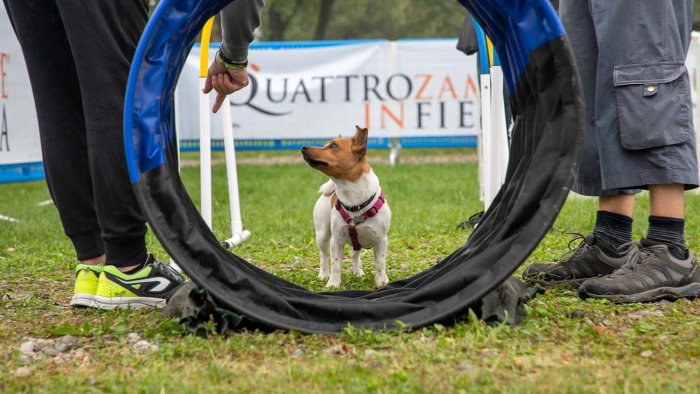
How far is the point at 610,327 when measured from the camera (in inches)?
115

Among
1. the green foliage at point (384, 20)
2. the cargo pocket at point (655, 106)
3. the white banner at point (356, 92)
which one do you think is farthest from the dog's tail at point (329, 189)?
the green foliage at point (384, 20)

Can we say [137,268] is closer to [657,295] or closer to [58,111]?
[58,111]

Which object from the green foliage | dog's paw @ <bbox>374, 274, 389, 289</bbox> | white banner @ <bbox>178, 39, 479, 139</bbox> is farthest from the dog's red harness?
the green foliage

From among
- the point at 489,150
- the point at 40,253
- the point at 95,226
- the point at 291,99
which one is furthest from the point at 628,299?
the point at 291,99

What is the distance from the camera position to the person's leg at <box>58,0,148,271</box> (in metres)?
3.14

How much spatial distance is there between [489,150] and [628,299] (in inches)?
51.7

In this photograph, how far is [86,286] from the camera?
3438mm

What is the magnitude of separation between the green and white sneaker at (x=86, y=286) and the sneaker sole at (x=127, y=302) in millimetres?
43

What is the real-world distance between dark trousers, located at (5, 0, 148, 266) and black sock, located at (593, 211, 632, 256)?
6.98ft

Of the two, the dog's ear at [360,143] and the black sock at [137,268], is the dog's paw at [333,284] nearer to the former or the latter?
the dog's ear at [360,143]

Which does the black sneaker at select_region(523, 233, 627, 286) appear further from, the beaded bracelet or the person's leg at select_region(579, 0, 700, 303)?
the beaded bracelet

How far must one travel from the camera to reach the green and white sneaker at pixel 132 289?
11.0ft

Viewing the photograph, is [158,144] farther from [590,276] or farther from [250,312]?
[590,276]

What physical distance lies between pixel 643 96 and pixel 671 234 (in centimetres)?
61
